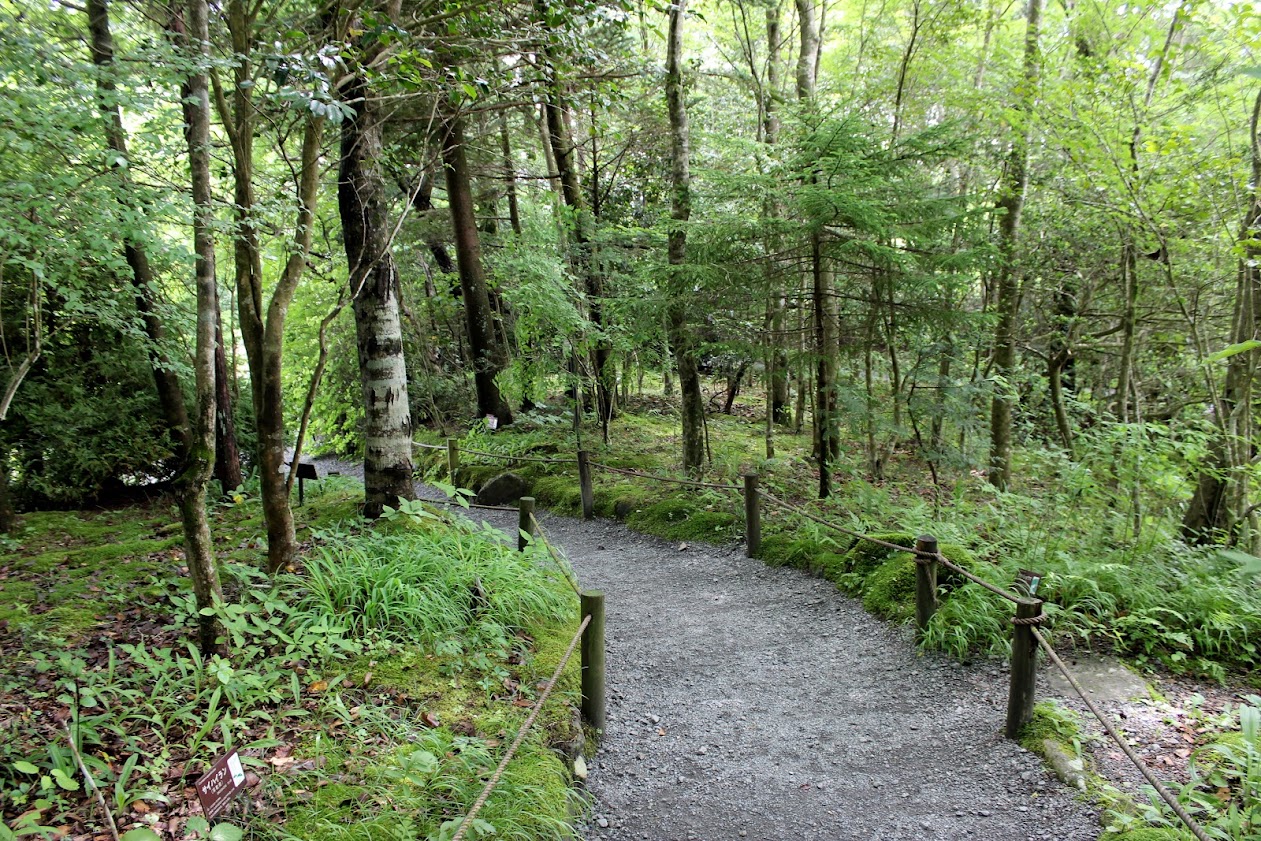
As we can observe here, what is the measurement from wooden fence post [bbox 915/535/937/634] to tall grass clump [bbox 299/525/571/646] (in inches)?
107

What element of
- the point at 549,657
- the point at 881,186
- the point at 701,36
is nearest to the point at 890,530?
the point at 881,186

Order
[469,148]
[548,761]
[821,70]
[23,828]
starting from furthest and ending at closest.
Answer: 1. [821,70]
2. [469,148]
3. [548,761]
4. [23,828]

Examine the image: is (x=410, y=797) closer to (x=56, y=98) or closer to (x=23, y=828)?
(x=23, y=828)

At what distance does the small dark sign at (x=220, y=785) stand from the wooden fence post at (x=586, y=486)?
6.55 meters

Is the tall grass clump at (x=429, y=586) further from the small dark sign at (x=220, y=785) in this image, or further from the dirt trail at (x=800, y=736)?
the small dark sign at (x=220, y=785)

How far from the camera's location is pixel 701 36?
19.3 metres

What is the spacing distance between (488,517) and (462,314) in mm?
6167

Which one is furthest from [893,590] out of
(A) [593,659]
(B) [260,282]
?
(B) [260,282]

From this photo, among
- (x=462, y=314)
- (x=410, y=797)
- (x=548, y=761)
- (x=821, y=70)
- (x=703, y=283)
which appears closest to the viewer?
(x=410, y=797)

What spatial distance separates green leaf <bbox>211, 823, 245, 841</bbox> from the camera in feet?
7.77

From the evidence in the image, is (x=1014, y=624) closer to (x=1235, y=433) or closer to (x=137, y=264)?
(x=1235, y=433)

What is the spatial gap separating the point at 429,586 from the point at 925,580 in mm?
3623

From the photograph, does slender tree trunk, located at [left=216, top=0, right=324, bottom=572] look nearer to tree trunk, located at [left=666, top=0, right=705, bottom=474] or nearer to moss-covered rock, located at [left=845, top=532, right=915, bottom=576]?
tree trunk, located at [left=666, top=0, right=705, bottom=474]

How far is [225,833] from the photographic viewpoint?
240 centimetres
